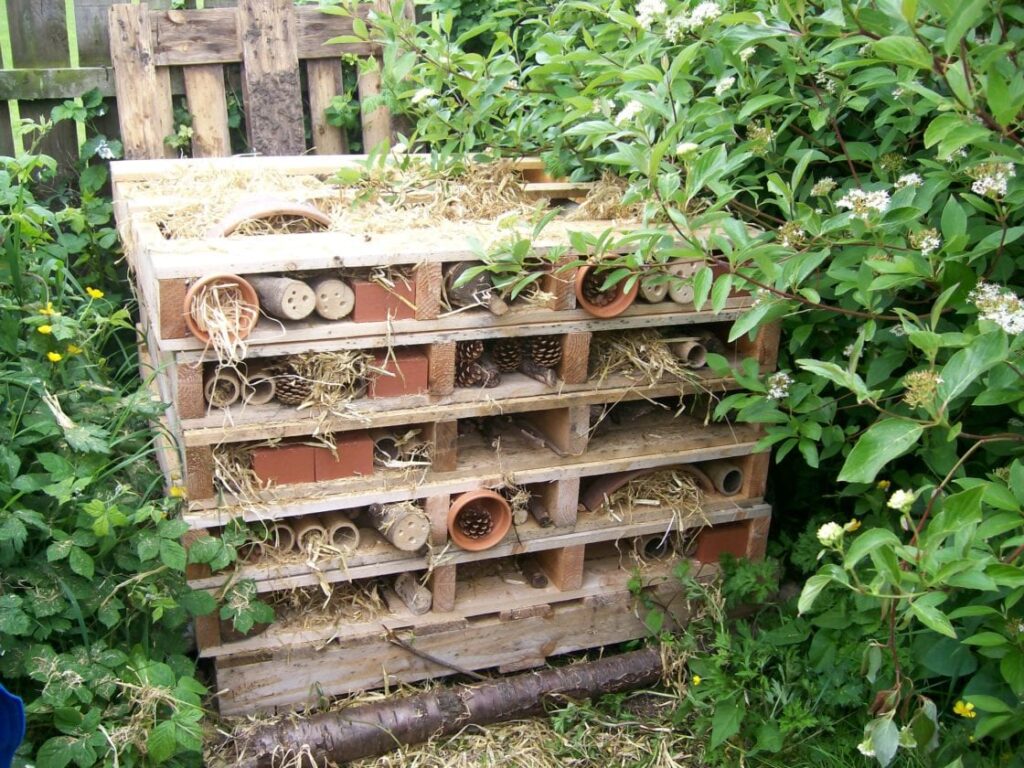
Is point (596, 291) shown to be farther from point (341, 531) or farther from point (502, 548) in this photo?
point (341, 531)

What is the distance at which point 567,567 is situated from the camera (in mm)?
3129

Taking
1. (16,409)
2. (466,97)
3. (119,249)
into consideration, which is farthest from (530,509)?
(119,249)

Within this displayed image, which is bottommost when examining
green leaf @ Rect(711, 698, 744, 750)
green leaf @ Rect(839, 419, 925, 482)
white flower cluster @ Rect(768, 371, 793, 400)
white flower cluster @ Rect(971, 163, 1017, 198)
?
green leaf @ Rect(711, 698, 744, 750)

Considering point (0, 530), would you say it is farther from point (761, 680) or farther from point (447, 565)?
point (761, 680)

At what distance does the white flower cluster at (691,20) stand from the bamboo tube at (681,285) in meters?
0.61

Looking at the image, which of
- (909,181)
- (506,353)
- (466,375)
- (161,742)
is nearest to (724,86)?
(909,181)

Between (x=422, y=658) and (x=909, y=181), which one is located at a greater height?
(x=909, y=181)

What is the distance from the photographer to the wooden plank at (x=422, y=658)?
2887mm

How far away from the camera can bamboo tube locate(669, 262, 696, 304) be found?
9.64 ft

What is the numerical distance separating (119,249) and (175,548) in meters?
2.00

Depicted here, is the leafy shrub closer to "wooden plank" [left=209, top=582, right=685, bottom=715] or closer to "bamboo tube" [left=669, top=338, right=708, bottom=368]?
"bamboo tube" [left=669, top=338, right=708, bottom=368]

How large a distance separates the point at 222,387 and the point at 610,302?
1078 mm

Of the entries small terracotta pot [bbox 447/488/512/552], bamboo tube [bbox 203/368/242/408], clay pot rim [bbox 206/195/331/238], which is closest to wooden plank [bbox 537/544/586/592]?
small terracotta pot [bbox 447/488/512/552]

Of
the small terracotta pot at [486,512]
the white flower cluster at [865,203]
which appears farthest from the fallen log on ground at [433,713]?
the white flower cluster at [865,203]
